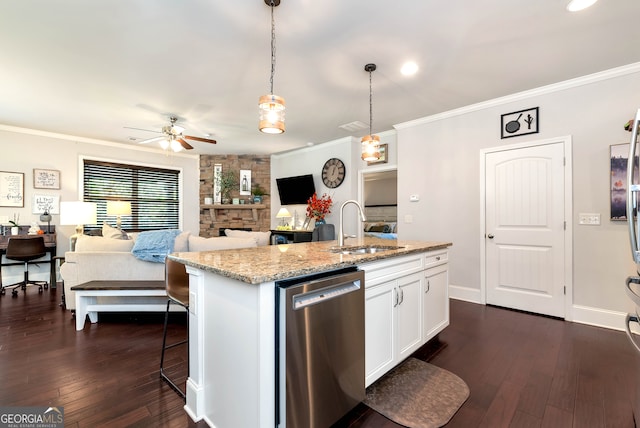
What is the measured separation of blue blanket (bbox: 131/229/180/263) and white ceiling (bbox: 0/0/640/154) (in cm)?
166

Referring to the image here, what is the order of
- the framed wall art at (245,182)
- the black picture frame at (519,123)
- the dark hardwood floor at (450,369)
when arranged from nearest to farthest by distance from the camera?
the dark hardwood floor at (450,369)
the black picture frame at (519,123)
the framed wall art at (245,182)

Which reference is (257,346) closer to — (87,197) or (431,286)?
(431,286)

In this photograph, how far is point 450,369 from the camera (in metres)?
2.14

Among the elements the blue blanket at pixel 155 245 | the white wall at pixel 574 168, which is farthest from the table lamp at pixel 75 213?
the white wall at pixel 574 168

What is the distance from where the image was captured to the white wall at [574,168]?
290 cm

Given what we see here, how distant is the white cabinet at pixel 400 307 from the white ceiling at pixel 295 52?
5.88 ft

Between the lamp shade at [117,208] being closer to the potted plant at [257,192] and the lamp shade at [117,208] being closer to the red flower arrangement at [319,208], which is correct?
the potted plant at [257,192]

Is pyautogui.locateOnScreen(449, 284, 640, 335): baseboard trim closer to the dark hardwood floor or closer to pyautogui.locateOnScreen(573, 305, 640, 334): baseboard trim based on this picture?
pyautogui.locateOnScreen(573, 305, 640, 334): baseboard trim

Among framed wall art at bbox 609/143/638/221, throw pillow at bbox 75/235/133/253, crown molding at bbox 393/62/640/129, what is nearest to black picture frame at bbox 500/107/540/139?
crown molding at bbox 393/62/640/129

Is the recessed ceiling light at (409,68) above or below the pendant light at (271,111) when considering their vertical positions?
above

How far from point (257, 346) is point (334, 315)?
1.31 feet

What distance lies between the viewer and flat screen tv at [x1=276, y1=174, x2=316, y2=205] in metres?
6.12

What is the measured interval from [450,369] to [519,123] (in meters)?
2.97

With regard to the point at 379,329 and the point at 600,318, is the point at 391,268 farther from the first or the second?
the point at 600,318
